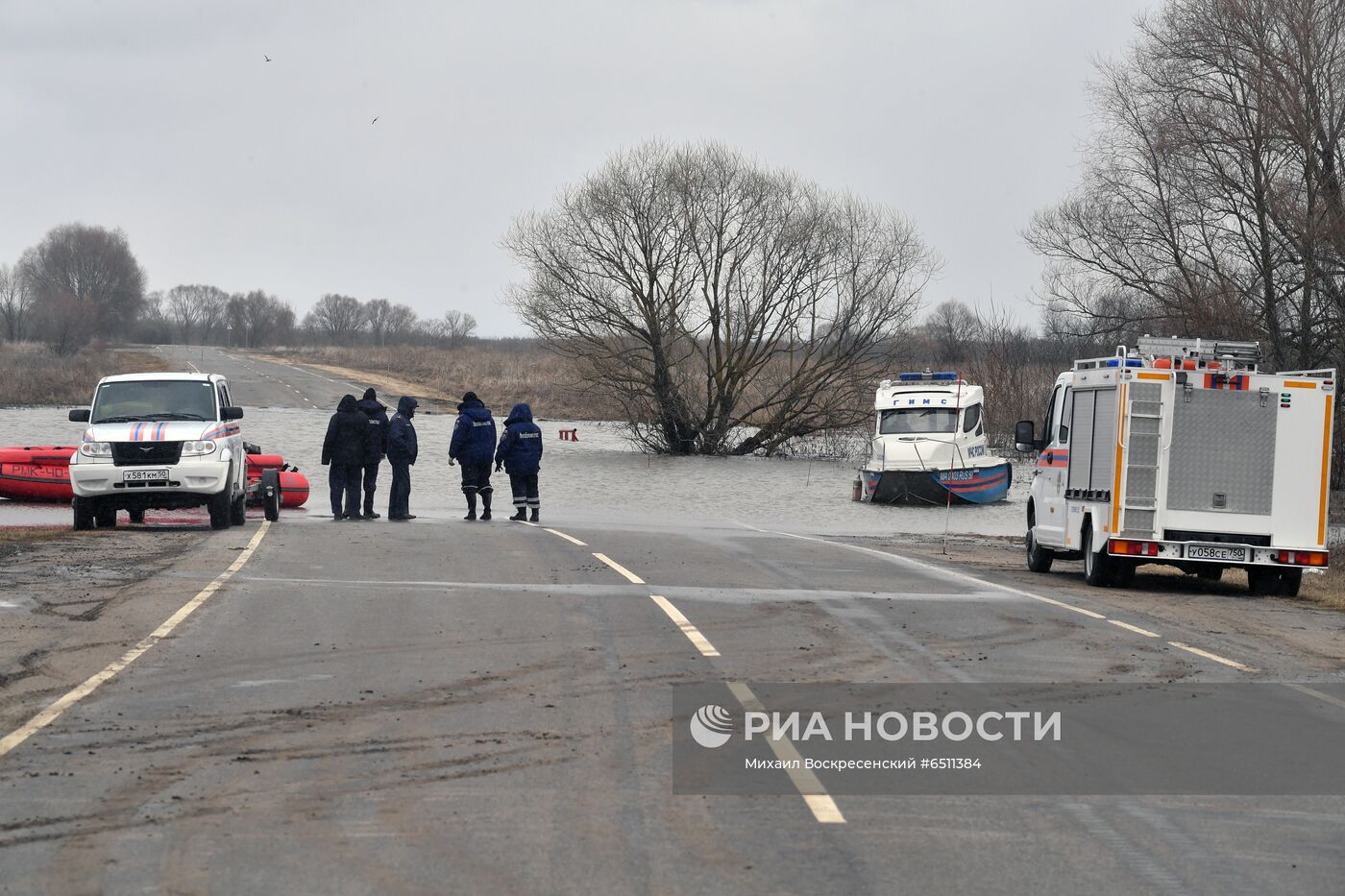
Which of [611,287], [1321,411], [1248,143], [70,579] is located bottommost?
[70,579]

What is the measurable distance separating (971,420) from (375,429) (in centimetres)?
2347

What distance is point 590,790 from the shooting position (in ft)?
22.6

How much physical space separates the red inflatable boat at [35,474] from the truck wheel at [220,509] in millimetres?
9716

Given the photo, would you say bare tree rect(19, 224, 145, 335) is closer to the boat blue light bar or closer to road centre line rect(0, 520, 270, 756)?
the boat blue light bar

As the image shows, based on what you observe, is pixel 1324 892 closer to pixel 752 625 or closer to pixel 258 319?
pixel 752 625

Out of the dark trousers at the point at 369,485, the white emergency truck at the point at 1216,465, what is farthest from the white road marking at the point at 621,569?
the dark trousers at the point at 369,485

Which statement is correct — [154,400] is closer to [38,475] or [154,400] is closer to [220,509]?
[220,509]

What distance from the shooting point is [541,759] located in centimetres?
749

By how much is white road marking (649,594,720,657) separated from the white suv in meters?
9.32

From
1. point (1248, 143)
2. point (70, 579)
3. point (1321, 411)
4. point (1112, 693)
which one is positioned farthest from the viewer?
point (1248, 143)

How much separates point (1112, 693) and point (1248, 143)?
3280 centimetres

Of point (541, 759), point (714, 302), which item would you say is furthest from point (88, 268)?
point (541, 759)

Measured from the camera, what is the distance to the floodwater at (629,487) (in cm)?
3394

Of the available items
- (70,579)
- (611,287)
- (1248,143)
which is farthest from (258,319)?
(70,579)
